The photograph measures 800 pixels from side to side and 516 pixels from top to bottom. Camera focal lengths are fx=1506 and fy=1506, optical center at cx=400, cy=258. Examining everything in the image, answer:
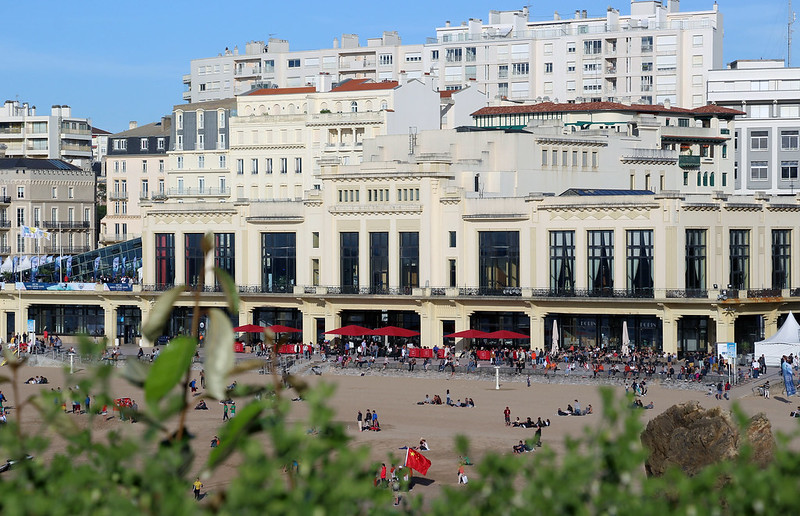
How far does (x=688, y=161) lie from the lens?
4520 inches

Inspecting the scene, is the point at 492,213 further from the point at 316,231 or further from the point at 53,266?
the point at 53,266

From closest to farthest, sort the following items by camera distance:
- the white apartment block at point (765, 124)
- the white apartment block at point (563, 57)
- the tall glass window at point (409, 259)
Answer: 1. the tall glass window at point (409, 259)
2. the white apartment block at point (765, 124)
3. the white apartment block at point (563, 57)

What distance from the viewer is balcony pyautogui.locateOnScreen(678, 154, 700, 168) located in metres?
114

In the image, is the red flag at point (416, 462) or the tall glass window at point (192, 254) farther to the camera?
the tall glass window at point (192, 254)

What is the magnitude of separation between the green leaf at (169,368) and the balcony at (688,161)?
98.2 m

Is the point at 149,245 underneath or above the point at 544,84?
underneath

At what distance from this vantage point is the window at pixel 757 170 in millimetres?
131250

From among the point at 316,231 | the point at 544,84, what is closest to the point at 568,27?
the point at 544,84

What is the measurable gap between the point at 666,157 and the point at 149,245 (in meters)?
38.7

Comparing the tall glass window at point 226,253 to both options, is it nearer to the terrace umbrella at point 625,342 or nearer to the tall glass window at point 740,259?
the terrace umbrella at point 625,342

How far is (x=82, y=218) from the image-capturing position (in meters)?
142

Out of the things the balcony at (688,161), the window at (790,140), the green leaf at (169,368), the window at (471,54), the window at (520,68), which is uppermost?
the window at (471,54)

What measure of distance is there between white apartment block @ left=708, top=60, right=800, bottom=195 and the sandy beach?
53.5m

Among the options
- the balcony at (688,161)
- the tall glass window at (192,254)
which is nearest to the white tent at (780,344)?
the balcony at (688,161)
